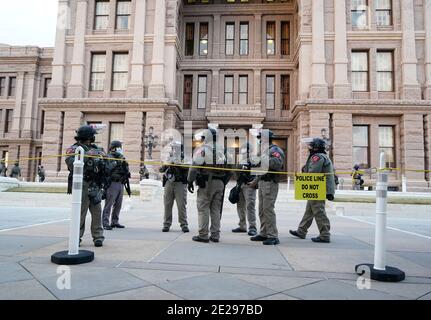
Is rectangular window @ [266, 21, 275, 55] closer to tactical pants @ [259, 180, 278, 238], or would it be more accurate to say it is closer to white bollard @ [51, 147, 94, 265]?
tactical pants @ [259, 180, 278, 238]

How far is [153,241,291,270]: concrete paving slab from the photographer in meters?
4.23

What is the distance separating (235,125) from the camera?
84.8 ft

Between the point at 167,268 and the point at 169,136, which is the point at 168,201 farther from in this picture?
the point at 169,136

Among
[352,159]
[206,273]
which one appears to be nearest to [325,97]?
[352,159]

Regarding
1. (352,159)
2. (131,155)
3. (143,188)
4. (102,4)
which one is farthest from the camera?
(102,4)

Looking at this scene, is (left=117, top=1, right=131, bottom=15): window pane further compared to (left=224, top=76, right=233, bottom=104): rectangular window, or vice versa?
(left=224, top=76, right=233, bottom=104): rectangular window

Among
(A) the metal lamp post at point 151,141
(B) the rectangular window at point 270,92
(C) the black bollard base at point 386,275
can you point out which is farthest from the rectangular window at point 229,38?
(C) the black bollard base at point 386,275

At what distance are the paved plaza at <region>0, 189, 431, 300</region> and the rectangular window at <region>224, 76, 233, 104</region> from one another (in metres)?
21.8

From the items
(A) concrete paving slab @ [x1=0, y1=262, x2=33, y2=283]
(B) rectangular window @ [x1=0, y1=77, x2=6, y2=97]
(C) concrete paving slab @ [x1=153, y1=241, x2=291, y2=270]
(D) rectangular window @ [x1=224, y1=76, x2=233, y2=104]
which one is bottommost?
(C) concrete paving slab @ [x1=153, y1=241, x2=291, y2=270]

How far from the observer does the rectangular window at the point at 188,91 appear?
28031mm

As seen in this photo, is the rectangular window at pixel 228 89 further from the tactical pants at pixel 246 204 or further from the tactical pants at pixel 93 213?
the tactical pants at pixel 93 213

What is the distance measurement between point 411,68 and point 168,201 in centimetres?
2154

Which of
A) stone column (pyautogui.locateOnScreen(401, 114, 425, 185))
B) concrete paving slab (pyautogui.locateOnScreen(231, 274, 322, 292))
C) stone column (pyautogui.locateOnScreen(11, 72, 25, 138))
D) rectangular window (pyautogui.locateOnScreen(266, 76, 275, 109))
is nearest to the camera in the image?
concrete paving slab (pyautogui.locateOnScreen(231, 274, 322, 292))

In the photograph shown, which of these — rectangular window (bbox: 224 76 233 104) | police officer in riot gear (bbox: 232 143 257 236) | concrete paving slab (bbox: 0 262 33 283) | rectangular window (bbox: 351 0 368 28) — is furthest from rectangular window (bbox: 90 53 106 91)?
concrete paving slab (bbox: 0 262 33 283)
